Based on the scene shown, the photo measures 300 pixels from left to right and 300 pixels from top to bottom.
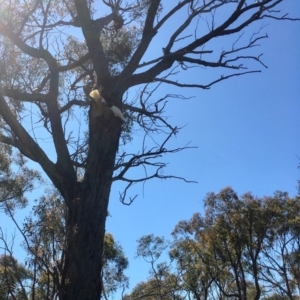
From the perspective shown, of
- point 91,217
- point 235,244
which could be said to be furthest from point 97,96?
point 235,244

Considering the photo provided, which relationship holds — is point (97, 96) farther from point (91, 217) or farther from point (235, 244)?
point (235, 244)

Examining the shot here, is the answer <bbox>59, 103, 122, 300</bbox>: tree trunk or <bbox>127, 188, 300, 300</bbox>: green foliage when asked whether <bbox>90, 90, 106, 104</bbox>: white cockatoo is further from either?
<bbox>127, 188, 300, 300</bbox>: green foliage

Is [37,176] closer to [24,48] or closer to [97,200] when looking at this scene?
[24,48]

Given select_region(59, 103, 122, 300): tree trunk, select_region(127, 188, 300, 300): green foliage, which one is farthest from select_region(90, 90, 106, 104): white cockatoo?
select_region(127, 188, 300, 300): green foliage

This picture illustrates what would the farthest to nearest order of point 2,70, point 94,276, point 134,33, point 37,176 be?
1. point 37,176
2. point 134,33
3. point 2,70
4. point 94,276

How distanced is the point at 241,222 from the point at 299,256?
9.75 ft

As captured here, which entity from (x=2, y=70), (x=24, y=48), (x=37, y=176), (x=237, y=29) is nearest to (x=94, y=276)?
(x=24, y=48)

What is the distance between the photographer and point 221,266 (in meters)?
16.7

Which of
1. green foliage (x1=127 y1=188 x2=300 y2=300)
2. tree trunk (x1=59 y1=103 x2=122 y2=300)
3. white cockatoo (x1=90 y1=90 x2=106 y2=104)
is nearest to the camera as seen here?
tree trunk (x1=59 y1=103 x2=122 y2=300)

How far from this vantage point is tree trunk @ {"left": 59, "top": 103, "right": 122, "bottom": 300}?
8.39 ft

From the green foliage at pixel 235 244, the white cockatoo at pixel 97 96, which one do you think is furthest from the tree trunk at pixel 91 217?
the green foliage at pixel 235 244

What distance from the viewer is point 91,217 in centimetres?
285

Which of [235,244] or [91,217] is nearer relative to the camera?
[91,217]

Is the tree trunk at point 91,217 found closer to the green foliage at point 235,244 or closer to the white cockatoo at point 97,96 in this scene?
the white cockatoo at point 97,96
